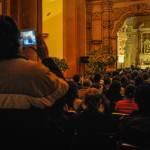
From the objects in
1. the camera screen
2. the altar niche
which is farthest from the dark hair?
the altar niche

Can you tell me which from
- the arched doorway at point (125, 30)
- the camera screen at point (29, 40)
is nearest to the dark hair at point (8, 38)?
the camera screen at point (29, 40)

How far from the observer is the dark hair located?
1.92m

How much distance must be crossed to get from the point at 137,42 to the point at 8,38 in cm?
2719

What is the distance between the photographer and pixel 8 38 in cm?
193

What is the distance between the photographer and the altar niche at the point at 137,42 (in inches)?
1091

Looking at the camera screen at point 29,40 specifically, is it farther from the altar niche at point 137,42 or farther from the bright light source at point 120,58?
the altar niche at point 137,42

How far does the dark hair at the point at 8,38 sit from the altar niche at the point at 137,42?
1000 inches

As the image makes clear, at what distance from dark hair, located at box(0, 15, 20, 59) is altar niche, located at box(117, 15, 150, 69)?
1000 inches

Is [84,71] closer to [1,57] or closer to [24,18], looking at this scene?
[24,18]

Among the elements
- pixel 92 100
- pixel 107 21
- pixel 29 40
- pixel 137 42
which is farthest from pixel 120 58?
pixel 92 100

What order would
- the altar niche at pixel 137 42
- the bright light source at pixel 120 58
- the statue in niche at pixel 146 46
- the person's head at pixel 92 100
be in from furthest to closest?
the statue in niche at pixel 146 46, the altar niche at pixel 137 42, the bright light source at pixel 120 58, the person's head at pixel 92 100

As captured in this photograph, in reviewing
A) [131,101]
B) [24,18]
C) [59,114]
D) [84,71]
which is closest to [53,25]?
[84,71]

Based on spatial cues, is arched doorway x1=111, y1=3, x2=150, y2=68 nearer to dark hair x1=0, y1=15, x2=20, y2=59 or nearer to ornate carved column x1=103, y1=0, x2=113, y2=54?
ornate carved column x1=103, y1=0, x2=113, y2=54

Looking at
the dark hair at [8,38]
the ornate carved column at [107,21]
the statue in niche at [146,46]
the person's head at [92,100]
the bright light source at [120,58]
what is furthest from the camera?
the statue in niche at [146,46]
